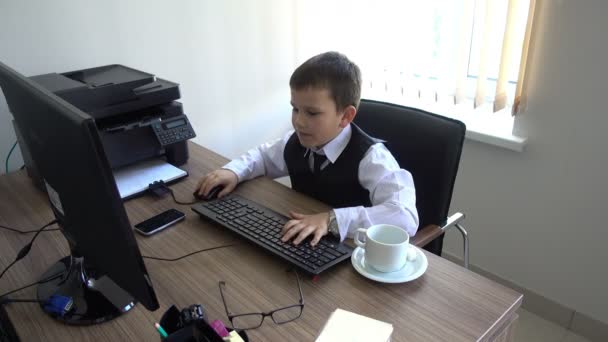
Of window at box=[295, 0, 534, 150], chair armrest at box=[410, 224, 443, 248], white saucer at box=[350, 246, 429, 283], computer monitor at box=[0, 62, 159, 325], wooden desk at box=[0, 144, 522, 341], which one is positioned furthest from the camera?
window at box=[295, 0, 534, 150]

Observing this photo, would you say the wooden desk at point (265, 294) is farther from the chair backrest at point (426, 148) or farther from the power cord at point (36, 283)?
the chair backrest at point (426, 148)

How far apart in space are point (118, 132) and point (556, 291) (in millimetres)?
1739

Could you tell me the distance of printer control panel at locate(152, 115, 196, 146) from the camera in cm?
137

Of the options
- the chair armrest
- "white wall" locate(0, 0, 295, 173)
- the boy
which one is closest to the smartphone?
the boy

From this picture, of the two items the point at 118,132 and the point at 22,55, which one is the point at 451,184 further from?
the point at 22,55

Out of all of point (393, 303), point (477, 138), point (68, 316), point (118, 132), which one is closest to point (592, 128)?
point (477, 138)

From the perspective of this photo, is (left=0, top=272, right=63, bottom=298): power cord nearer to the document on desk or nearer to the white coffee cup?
the document on desk

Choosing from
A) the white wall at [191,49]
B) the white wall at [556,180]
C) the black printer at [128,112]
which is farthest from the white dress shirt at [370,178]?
the white wall at [556,180]

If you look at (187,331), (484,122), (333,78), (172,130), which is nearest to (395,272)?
(187,331)

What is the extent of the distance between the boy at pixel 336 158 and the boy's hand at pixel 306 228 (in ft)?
0.15

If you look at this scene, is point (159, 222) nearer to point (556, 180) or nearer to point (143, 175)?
point (143, 175)

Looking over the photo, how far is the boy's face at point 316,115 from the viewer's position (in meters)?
1.23

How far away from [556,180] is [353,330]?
135 centimetres

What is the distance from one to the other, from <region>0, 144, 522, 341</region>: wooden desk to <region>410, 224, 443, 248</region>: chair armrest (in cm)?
16
